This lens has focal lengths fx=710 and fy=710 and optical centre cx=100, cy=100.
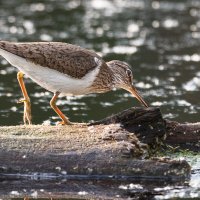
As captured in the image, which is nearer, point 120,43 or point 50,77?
point 50,77

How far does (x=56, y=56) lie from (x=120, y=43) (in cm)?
976

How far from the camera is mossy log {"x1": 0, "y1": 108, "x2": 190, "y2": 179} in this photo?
34.8 feet

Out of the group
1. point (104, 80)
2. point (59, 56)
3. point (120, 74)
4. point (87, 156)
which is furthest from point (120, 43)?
point (87, 156)

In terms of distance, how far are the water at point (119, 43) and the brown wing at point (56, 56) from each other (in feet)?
7.26

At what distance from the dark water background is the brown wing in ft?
7.30

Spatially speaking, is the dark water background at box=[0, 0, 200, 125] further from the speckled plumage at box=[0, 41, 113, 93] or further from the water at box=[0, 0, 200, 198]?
the speckled plumage at box=[0, 41, 113, 93]

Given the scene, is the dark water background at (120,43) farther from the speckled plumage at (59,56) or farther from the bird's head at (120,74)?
the speckled plumage at (59,56)

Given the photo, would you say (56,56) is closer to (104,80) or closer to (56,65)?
(56,65)

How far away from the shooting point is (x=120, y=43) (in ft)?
71.3

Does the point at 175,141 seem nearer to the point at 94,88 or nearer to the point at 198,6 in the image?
the point at 94,88

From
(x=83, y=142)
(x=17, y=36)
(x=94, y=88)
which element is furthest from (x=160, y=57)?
(x=83, y=142)

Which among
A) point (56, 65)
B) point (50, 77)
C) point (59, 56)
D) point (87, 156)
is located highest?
point (59, 56)

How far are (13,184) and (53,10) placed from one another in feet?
52.3

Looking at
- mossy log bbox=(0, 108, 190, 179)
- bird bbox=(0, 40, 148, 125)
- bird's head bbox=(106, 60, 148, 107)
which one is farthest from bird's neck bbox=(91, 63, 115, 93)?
mossy log bbox=(0, 108, 190, 179)
